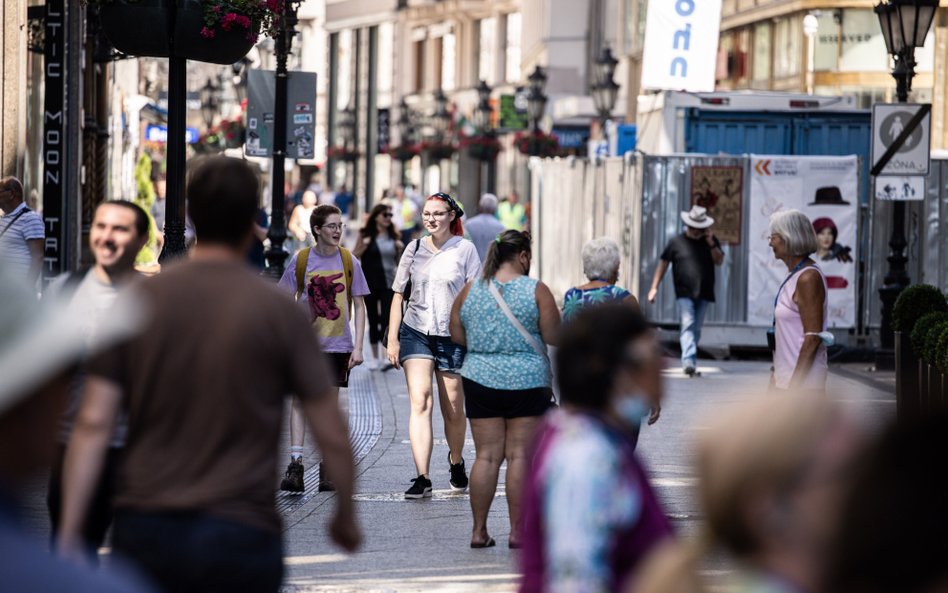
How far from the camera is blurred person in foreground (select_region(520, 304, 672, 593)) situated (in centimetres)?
410

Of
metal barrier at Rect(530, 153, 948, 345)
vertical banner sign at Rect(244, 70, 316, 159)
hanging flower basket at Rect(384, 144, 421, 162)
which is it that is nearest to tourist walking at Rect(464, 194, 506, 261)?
metal barrier at Rect(530, 153, 948, 345)

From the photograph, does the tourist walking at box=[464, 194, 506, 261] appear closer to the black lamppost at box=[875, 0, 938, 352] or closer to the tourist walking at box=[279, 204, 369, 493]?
the black lamppost at box=[875, 0, 938, 352]

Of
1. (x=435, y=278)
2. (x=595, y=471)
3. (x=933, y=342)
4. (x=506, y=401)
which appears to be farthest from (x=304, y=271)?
(x=595, y=471)

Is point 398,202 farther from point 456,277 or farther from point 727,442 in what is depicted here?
point 727,442

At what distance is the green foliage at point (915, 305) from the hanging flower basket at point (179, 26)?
5.21 m

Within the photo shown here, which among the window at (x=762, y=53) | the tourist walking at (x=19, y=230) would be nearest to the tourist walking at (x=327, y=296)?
the tourist walking at (x=19, y=230)

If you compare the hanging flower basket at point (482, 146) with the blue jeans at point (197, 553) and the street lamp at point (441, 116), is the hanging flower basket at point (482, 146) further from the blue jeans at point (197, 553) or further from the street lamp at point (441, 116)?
the blue jeans at point (197, 553)

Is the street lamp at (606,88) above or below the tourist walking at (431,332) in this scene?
above

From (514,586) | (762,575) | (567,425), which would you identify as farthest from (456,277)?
(762,575)

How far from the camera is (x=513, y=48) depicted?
6688cm

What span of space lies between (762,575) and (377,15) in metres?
84.4

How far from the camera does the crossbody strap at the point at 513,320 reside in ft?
28.7

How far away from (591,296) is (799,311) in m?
1.07

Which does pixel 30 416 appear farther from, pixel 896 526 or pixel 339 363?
pixel 339 363
